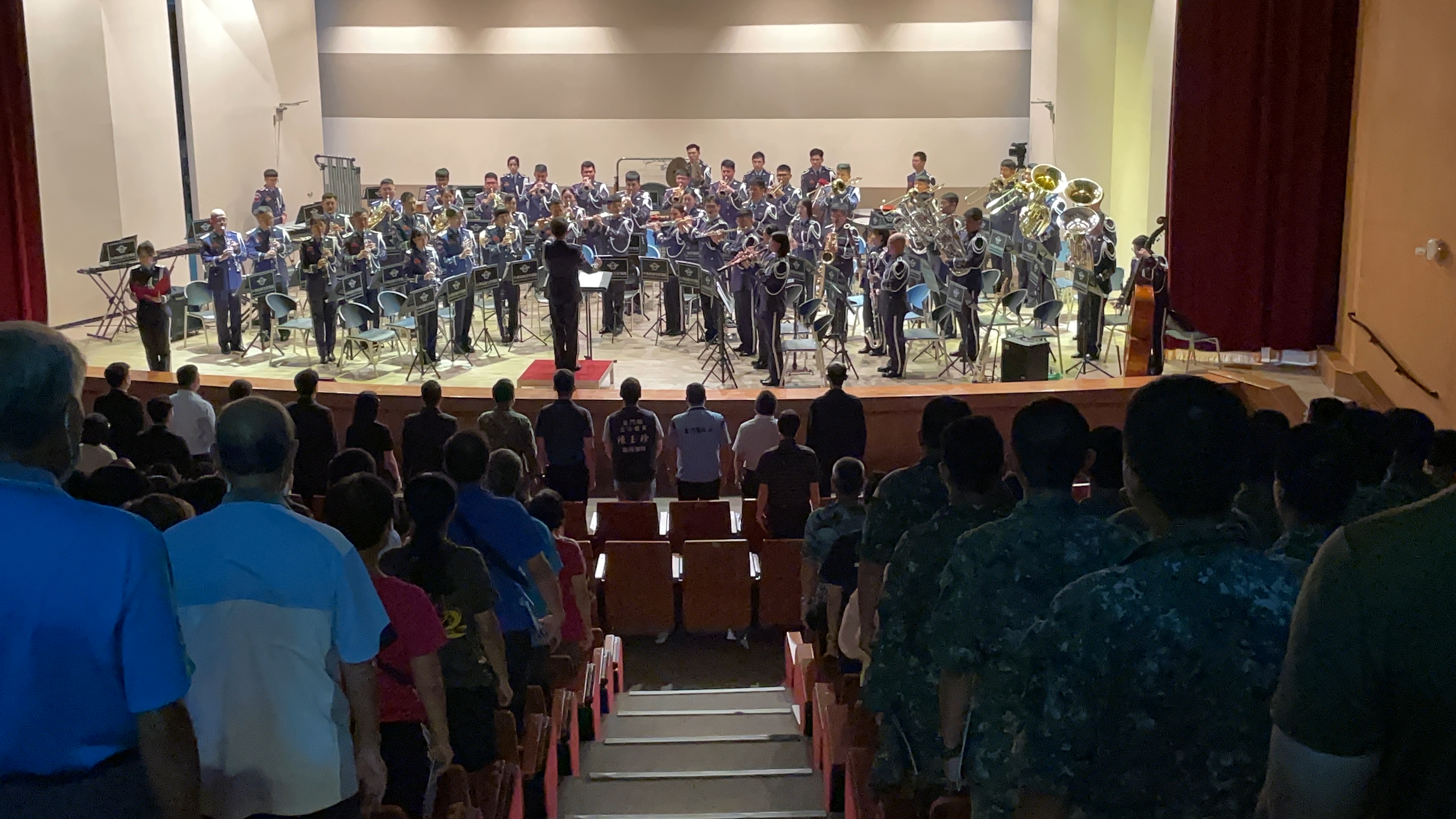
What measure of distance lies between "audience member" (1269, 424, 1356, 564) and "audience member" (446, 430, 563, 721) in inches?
97.0

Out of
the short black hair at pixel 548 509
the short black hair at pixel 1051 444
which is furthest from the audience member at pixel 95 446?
the short black hair at pixel 1051 444

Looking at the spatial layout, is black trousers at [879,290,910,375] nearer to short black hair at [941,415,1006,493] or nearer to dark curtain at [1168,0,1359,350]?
dark curtain at [1168,0,1359,350]

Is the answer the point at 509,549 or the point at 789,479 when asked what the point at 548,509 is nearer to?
the point at 509,549

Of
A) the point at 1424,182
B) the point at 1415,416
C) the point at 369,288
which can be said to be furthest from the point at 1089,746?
the point at 369,288

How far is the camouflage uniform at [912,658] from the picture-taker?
3596 millimetres

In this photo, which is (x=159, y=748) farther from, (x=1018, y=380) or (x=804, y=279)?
(x=804, y=279)

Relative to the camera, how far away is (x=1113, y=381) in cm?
1066

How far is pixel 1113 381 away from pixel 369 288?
7.44 m

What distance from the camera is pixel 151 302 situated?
12.3 meters

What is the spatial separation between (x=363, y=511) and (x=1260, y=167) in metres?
11.1

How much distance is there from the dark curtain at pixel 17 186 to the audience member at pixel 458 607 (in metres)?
11.3

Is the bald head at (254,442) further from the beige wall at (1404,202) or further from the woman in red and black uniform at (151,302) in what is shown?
the woman in red and black uniform at (151,302)

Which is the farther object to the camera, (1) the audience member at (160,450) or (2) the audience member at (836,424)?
(2) the audience member at (836,424)

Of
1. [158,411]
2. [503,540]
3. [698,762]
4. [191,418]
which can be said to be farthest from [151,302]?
[503,540]
